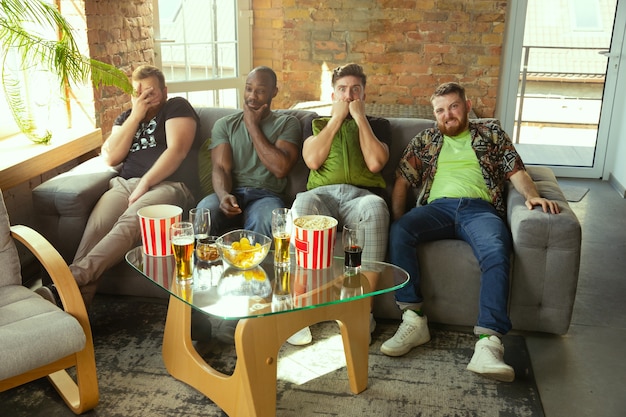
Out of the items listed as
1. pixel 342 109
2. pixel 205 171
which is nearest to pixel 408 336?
pixel 342 109

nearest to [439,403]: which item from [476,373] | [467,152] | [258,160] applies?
[476,373]

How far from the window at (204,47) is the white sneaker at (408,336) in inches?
115

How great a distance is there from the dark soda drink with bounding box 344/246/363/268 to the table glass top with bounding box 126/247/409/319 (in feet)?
0.12

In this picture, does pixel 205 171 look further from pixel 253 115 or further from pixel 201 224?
pixel 201 224

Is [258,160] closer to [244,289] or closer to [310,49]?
[244,289]

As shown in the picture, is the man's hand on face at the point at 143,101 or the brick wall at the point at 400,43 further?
the brick wall at the point at 400,43

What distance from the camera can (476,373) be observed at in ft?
8.26

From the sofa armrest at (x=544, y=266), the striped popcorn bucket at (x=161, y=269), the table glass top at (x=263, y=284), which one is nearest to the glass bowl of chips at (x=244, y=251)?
the table glass top at (x=263, y=284)

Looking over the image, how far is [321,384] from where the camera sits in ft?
8.00

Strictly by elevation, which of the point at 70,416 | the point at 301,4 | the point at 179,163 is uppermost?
the point at 301,4

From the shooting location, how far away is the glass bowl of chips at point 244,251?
2211 mm

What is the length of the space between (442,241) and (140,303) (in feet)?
4.66

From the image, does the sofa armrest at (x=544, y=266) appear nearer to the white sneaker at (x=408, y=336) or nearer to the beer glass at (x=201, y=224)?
the white sneaker at (x=408, y=336)

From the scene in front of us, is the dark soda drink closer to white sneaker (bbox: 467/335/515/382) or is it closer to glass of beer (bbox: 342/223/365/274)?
glass of beer (bbox: 342/223/365/274)
